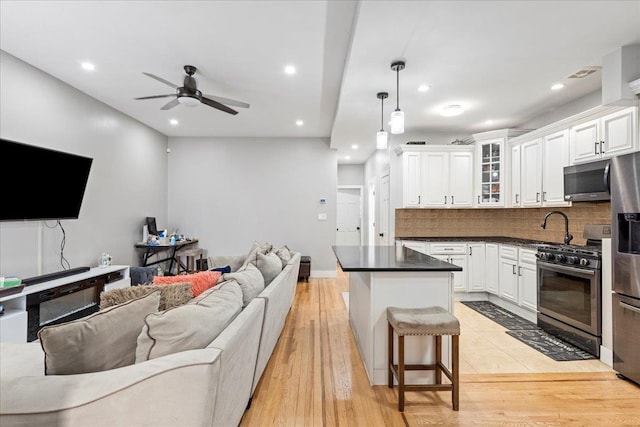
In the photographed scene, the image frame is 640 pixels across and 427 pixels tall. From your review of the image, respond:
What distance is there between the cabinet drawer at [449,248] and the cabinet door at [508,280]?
507 millimetres

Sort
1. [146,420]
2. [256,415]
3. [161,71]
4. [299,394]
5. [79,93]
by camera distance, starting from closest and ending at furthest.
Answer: [146,420], [256,415], [299,394], [161,71], [79,93]

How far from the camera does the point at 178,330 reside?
4.13 feet

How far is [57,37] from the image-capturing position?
9.36 feet

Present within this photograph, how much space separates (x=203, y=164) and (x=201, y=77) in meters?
2.99

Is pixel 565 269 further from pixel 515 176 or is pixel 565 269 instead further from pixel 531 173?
pixel 515 176

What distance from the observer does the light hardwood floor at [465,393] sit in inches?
76.0

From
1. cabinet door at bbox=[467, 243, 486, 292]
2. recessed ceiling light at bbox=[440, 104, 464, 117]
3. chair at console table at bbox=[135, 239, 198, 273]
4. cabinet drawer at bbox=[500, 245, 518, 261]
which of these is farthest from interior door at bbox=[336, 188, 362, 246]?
cabinet drawer at bbox=[500, 245, 518, 261]

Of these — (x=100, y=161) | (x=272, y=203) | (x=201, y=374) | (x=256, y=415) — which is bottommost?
(x=256, y=415)

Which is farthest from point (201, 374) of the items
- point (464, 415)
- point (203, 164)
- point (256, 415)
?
point (203, 164)

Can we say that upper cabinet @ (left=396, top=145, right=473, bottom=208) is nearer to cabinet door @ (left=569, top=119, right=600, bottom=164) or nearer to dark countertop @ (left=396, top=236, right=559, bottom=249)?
dark countertop @ (left=396, top=236, right=559, bottom=249)

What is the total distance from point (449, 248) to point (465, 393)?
8.43 ft

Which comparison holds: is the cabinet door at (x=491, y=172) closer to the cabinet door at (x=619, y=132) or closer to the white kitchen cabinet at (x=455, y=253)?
the white kitchen cabinet at (x=455, y=253)

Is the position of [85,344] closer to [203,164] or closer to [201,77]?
[201,77]

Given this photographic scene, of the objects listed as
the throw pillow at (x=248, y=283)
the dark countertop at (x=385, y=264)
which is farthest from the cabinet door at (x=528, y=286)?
the throw pillow at (x=248, y=283)
